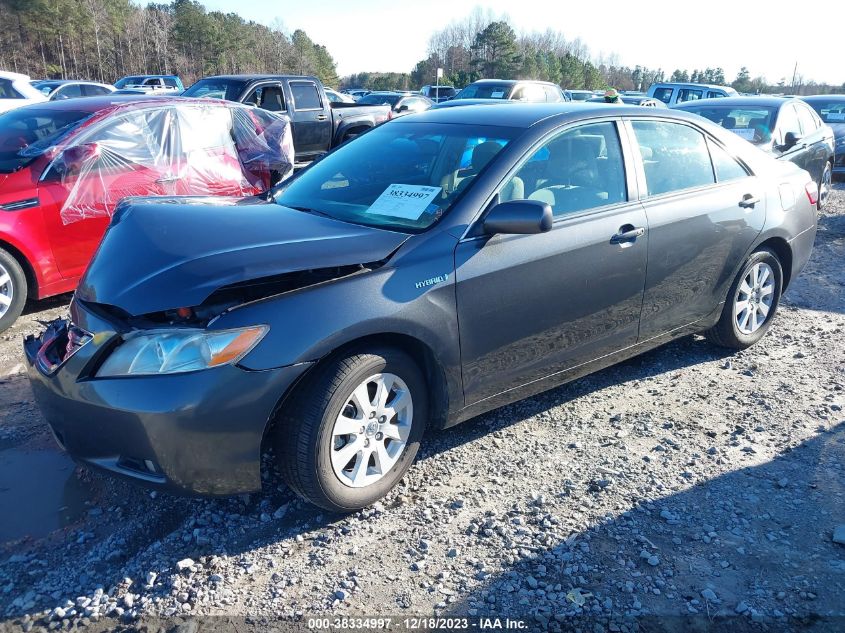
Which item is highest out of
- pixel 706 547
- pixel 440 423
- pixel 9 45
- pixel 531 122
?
pixel 9 45

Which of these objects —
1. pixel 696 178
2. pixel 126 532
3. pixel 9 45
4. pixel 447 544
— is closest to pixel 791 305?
pixel 696 178

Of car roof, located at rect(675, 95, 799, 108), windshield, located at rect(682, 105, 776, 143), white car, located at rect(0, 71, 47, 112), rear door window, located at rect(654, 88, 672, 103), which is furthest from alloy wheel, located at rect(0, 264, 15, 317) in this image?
rear door window, located at rect(654, 88, 672, 103)

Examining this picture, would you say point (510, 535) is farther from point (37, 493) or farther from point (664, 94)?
point (664, 94)

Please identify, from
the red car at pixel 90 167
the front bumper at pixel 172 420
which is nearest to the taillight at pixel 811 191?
the front bumper at pixel 172 420

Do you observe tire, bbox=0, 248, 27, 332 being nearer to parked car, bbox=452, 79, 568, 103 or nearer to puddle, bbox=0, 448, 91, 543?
puddle, bbox=0, 448, 91, 543

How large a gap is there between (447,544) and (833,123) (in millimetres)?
13840

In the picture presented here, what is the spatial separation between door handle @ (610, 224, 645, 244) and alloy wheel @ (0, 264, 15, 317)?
4.29 m

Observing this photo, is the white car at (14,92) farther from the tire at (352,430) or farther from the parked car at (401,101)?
the tire at (352,430)

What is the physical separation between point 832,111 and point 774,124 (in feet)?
21.1

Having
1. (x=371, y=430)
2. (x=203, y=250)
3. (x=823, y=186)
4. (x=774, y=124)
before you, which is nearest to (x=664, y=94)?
(x=823, y=186)

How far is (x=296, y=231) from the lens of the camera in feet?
10.3

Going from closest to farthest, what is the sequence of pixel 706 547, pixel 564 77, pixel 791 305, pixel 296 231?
pixel 706 547
pixel 296 231
pixel 791 305
pixel 564 77

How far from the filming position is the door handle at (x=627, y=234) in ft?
12.2

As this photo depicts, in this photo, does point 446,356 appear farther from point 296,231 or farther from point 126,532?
point 126,532
